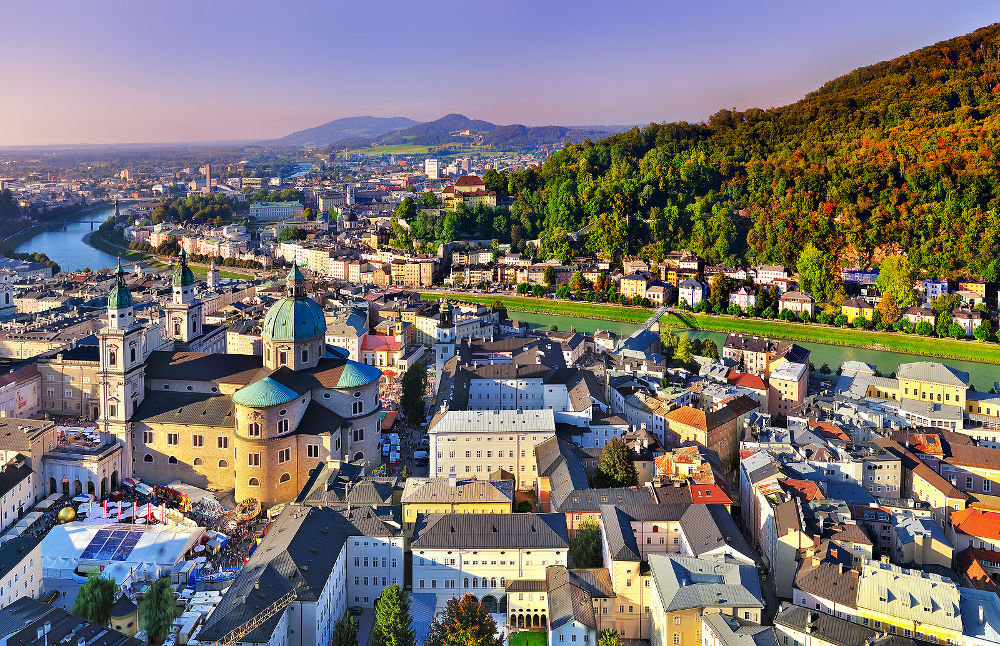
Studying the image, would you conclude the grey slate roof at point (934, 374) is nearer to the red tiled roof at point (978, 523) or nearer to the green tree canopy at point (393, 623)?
the red tiled roof at point (978, 523)

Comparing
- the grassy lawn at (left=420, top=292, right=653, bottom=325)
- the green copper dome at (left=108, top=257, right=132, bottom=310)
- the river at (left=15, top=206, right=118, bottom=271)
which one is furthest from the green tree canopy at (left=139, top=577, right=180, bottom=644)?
the river at (left=15, top=206, right=118, bottom=271)

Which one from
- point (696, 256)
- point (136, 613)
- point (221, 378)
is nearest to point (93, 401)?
point (221, 378)

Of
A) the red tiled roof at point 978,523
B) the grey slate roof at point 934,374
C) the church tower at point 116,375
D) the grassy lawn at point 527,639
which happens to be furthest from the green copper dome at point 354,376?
the grey slate roof at point 934,374

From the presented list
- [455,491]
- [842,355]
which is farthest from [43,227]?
[455,491]

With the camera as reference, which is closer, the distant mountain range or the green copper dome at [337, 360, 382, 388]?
the green copper dome at [337, 360, 382, 388]

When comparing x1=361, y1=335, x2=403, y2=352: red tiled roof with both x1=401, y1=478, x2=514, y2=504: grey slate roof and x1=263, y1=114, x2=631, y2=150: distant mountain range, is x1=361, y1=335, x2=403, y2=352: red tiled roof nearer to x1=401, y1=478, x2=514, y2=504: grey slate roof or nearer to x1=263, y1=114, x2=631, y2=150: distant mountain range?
x1=401, y1=478, x2=514, y2=504: grey slate roof

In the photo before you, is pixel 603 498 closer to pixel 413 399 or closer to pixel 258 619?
pixel 258 619
